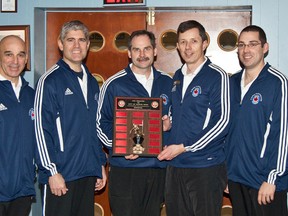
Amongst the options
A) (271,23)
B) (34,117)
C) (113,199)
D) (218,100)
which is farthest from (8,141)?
(271,23)

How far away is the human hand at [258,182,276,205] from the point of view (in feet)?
10.5

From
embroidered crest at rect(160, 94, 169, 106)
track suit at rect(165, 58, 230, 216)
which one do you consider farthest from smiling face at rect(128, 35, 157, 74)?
track suit at rect(165, 58, 230, 216)

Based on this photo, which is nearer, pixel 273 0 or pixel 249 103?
pixel 249 103

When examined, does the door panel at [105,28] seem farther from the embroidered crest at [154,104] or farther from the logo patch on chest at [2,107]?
the logo patch on chest at [2,107]

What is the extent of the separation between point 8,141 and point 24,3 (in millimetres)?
1830

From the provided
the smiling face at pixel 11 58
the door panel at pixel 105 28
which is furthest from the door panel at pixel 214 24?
the smiling face at pixel 11 58

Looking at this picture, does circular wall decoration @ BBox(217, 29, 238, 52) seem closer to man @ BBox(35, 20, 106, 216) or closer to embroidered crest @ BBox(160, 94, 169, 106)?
embroidered crest @ BBox(160, 94, 169, 106)

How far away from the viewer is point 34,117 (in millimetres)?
3383

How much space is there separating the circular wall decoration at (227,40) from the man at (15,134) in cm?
208

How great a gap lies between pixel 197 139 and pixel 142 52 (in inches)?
33.5

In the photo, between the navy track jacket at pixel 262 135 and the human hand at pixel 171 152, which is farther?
the human hand at pixel 171 152

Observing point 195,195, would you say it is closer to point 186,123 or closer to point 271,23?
point 186,123

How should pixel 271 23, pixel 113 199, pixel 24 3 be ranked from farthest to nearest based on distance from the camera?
1. pixel 24 3
2. pixel 271 23
3. pixel 113 199

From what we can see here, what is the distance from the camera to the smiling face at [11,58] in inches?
132
